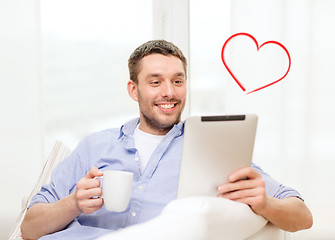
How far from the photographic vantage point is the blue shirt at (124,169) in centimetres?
148

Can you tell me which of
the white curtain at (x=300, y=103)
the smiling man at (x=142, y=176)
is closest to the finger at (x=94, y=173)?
the smiling man at (x=142, y=176)

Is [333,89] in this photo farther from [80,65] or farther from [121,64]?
[80,65]

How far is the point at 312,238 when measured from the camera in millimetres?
2564

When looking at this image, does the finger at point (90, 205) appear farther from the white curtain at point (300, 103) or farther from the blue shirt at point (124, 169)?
the white curtain at point (300, 103)

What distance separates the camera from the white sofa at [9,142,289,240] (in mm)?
842

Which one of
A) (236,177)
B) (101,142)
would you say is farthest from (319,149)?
(236,177)

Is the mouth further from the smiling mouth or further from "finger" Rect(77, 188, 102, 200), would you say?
"finger" Rect(77, 188, 102, 200)

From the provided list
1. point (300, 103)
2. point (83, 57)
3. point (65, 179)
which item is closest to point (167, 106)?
point (65, 179)

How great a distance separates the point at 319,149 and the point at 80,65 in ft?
4.97

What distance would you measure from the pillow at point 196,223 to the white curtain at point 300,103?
4.88ft

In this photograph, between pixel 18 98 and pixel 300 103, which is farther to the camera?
pixel 18 98

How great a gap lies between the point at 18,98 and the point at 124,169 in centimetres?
140

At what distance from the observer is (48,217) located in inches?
58.3

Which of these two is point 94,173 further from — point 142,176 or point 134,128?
point 134,128
